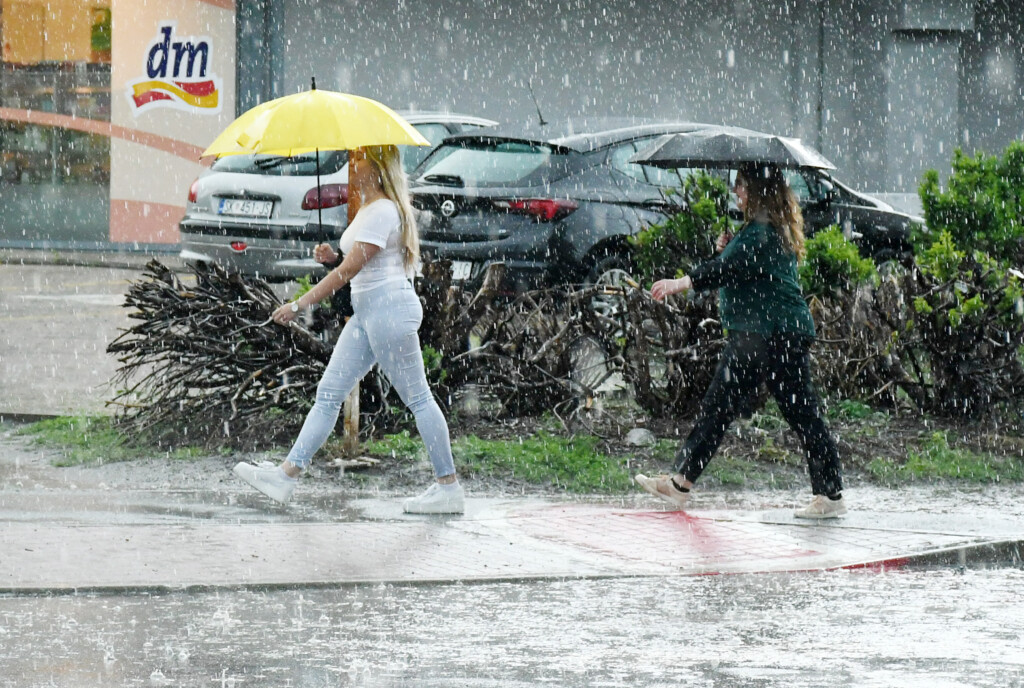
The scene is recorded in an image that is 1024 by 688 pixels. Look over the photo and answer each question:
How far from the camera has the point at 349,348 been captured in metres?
8.34

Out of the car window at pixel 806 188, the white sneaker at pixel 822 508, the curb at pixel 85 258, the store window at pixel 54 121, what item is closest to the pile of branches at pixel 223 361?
the white sneaker at pixel 822 508

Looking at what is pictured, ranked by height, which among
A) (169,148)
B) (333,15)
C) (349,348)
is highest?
(333,15)

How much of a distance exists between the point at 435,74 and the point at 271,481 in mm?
17432

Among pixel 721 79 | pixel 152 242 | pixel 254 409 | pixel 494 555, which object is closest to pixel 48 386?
pixel 254 409

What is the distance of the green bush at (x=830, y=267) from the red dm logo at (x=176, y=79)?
592 inches

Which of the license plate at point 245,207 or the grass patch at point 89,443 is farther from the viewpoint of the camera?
the license plate at point 245,207

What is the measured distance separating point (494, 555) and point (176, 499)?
76.9 inches

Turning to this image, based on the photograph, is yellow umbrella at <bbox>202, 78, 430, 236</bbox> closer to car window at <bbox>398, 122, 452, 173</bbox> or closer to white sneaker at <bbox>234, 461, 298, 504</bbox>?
white sneaker at <bbox>234, 461, 298, 504</bbox>

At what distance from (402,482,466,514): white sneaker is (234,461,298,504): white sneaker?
0.55 meters

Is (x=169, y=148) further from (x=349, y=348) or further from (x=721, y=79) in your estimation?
(x=349, y=348)

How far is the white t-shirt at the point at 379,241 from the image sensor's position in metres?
8.05

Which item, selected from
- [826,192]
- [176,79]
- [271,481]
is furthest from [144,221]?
[271,481]

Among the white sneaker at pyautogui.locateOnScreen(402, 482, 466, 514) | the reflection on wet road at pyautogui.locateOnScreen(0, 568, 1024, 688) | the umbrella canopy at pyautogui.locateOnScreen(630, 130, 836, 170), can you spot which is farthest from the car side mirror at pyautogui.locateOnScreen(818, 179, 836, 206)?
the reflection on wet road at pyautogui.locateOnScreen(0, 568, 1024, 688)

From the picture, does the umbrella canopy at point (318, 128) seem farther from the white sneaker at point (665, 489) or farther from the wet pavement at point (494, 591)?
the white sneaker at point (665, 489)
